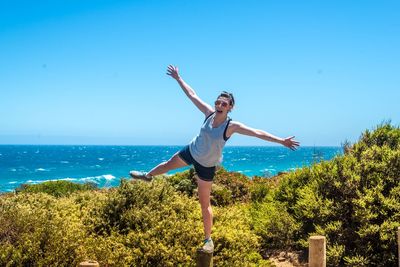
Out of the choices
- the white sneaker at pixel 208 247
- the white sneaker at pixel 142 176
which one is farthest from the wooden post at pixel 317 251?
the white sneaker at pixel 142 176

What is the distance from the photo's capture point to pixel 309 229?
1148 cm

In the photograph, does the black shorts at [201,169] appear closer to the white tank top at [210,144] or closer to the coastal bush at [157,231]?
the white tank top at [210,144]

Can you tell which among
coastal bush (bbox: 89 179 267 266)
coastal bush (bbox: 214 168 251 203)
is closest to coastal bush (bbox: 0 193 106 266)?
coastal bush (bbox: 89 179 267 266)

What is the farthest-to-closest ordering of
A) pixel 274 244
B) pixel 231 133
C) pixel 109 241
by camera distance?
pixel 274 244 → pixel 109 241 → pixel 231 133

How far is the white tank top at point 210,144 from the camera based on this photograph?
22.0ft

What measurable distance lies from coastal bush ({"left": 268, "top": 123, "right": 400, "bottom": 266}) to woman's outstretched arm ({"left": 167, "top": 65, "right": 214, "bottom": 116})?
5.00 metres

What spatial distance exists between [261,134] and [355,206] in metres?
5.43

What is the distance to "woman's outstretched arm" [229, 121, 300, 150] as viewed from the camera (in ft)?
19.9

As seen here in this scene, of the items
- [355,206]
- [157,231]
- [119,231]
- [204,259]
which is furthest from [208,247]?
[355,206]

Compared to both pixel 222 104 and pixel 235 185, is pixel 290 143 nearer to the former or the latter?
pixel 222 104

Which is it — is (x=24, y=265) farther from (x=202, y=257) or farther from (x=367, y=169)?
(x=367, y=169)

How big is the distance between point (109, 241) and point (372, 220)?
580cm

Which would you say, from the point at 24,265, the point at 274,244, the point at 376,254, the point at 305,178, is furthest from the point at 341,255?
the point at 24,265

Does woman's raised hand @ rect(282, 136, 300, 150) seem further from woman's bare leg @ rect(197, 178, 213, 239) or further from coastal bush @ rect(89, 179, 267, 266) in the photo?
coastal bush @ rect(89, 179, 267, 266)
